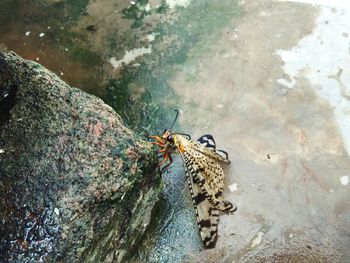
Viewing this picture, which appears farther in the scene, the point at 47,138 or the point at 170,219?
the point at 170,219

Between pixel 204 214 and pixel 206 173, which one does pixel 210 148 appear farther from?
pixel 204 214

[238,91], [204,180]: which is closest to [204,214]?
[204,180]

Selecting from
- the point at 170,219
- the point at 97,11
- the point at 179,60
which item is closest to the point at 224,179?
the point at 170,219

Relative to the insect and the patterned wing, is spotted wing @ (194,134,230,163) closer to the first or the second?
the insect

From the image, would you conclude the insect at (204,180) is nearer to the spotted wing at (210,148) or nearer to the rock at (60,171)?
the spotted wing at (210,148)

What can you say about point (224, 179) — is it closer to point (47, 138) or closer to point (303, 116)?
point (303, 116)

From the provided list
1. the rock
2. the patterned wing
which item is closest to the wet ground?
the patterned wing
